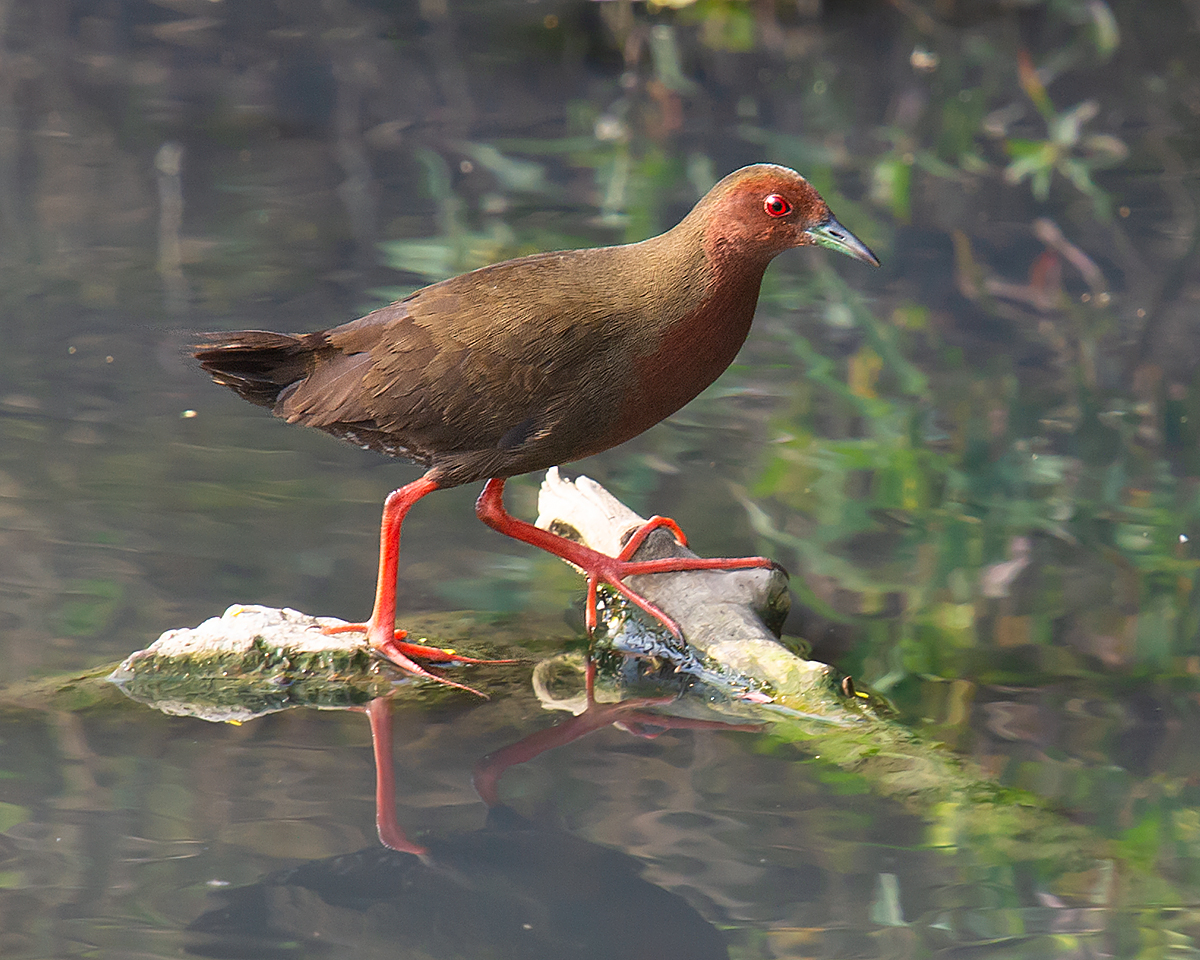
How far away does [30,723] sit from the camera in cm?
285

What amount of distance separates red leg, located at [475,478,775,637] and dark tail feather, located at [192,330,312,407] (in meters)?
0.47

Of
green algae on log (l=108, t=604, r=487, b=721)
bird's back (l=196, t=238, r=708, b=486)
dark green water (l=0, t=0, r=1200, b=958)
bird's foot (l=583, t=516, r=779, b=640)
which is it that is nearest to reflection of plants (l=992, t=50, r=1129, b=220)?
dark green water (l=0, t=0, r=1200, b=958)

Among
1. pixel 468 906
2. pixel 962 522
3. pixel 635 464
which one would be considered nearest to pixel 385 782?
pixel 468 906

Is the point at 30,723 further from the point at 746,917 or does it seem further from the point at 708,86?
the point at 708,86

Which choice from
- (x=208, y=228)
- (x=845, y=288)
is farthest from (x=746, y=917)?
(x=208, y=228)

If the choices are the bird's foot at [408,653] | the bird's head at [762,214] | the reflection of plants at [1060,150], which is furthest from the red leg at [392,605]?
the reflection of plants at [1060,150]

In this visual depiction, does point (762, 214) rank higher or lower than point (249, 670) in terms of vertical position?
higher

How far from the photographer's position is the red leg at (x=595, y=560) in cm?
318

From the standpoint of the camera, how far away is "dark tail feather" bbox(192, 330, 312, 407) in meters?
3.09

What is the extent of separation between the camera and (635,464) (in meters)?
4.04

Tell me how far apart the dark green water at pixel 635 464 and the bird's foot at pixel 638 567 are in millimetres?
166

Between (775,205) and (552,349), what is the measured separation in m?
0.50

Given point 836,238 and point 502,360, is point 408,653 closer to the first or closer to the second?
point 502,360

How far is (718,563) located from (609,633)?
279 mm
